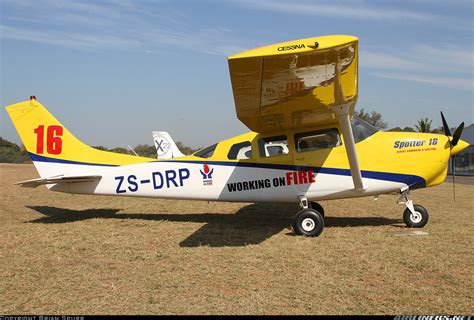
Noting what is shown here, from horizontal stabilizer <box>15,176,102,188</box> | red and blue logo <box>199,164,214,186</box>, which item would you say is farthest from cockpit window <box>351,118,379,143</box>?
horizontal stabilizer <box>15,176,102,188</box>

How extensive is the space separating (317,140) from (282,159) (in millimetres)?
790

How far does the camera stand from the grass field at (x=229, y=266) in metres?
3.86

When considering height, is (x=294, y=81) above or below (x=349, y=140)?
above

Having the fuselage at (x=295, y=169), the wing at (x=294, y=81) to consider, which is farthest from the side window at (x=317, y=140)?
the wing at (x=294, y=81)

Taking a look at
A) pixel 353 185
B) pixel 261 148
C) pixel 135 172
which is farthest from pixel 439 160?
pixel 135 172

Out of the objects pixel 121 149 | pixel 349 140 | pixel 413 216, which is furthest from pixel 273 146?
pixel 121 149

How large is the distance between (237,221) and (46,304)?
17.5ft

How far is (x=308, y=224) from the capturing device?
7094mm

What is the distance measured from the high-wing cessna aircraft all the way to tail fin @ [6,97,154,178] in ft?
0.07

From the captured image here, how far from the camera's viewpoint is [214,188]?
816 cm

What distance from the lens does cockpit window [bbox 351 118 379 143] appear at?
773 cm

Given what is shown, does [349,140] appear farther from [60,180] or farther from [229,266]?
[60,180]

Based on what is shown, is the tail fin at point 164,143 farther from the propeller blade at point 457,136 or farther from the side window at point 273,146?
the propeller blade at point 457,136

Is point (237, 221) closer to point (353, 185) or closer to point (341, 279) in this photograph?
point (353, 185)
